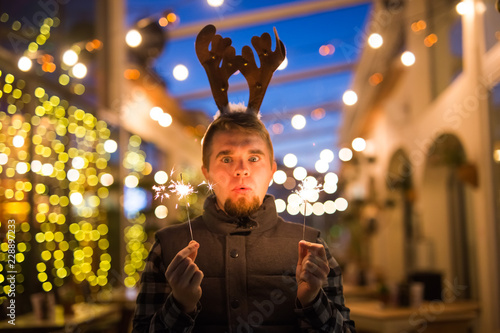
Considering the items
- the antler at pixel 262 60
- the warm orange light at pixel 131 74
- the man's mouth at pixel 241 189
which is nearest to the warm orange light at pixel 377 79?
the warm orange light at pixel 131 74

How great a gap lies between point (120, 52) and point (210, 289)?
6919 mm

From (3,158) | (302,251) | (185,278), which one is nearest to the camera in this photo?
(185,278)

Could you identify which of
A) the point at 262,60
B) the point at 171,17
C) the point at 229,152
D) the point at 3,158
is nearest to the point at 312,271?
the point at 229,152

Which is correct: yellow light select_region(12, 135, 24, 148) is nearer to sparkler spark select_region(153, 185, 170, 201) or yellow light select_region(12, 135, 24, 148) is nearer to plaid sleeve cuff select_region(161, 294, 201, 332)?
sparkler spark select_region(153, 185, 170, 201)

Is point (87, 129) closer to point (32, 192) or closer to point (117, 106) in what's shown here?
point (117, 106)

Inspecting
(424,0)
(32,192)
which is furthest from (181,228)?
(424,0)

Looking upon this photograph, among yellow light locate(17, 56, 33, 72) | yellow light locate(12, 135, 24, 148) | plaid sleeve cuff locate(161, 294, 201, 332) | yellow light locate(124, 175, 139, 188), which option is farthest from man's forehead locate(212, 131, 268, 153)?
yellow light locate(124, 175, 139, 188)

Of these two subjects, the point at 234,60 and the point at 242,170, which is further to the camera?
the point at 234,60

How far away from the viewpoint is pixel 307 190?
1.74 metres

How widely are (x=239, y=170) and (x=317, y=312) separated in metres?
0.51

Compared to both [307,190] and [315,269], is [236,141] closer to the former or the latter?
[307,190]

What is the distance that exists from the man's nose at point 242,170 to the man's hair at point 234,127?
0.12m

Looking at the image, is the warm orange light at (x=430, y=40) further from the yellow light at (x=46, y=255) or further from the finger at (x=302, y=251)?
the finger at (x=302, y=251)

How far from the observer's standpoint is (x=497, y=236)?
177 inches
